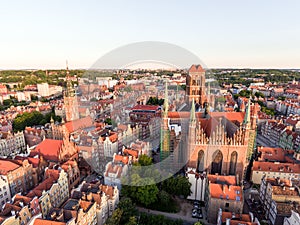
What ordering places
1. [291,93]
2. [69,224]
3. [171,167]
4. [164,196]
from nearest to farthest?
[69,224] → [164,196] → [171,167] → [291,93]

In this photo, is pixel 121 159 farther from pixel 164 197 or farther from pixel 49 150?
pixel 49 150

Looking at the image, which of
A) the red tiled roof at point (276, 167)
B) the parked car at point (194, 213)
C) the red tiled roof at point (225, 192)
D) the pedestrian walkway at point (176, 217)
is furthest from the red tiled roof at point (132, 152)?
the red tiled roof at point (276, 167)

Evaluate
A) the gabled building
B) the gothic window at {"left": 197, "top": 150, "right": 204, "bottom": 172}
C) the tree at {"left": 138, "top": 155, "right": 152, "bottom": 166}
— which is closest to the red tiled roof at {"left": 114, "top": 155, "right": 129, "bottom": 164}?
the tree at {"left": 138, "top": 155, "right": 152, "bottom": 166}

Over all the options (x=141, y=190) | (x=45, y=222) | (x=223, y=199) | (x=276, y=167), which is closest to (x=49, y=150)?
(x=45, y=222)

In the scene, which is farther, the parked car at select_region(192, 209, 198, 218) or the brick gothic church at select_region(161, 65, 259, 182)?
the brick gothic church at select_region(161, 65, 259, 182)

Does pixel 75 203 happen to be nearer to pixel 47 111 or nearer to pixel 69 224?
pixel 69 224

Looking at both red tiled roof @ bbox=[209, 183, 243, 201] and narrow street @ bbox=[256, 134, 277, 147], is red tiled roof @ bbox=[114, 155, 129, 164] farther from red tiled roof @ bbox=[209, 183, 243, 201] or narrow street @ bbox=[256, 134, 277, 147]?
narrow street @ bbox=[256, 134, 277, 147]

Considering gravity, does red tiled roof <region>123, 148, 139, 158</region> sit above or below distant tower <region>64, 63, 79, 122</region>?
below

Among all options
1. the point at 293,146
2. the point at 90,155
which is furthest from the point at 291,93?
the point at 90,155
